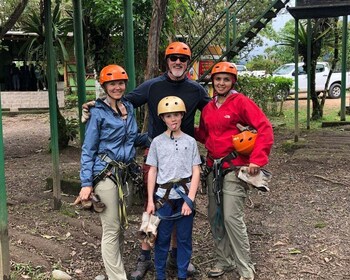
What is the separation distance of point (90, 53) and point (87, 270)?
7215mm

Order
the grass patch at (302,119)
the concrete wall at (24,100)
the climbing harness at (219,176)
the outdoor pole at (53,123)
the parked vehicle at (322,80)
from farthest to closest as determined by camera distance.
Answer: the parked vehicle at (322,80) < the concrete wall at (24,100) < the grass patch at (302,119) < the outdoor pole at (53,123) < the climbing harness at (219,176)

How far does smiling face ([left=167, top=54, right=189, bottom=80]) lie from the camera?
3.80 metres

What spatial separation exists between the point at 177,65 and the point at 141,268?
5.84 ft

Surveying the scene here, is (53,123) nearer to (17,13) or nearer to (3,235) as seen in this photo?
(17,13)

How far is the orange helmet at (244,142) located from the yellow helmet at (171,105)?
49cm

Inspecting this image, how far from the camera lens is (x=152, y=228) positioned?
11.8 feet

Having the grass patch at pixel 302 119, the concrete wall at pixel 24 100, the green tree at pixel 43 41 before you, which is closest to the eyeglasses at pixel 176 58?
the green tree at pixel 43 41

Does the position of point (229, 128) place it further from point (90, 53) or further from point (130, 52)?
point (90, 53)

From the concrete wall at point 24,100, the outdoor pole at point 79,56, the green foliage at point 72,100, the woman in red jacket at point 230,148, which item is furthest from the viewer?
the green foliage at point 72,100

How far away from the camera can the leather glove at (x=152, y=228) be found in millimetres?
3600

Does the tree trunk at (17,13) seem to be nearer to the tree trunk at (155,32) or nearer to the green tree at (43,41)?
the tree trunk at (155,32)

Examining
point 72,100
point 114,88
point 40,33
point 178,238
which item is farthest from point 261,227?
point 72,100

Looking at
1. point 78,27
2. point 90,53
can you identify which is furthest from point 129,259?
point 90,53

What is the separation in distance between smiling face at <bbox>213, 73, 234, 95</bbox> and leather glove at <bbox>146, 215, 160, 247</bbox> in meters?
1.17
